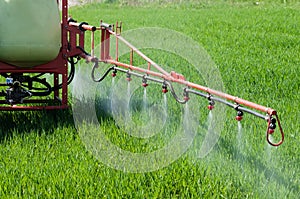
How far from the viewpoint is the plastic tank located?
15.5 feet

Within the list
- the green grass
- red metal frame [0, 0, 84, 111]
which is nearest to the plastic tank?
red metal frame [0, 0, 84, 111]

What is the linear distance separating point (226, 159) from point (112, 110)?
1.81m

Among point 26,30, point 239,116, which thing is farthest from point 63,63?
point 239,116

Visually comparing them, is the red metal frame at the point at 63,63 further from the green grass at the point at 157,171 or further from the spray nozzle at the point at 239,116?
the spray nozzle at the point at 239,116

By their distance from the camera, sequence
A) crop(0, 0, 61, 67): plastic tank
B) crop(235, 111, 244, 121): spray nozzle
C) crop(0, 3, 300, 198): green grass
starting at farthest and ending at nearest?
crop(0, 0, 61, 67): plastic tank → crop(0, 3, 300, 198): green grass → crop(235, 111, 244, 121): spray nozzle

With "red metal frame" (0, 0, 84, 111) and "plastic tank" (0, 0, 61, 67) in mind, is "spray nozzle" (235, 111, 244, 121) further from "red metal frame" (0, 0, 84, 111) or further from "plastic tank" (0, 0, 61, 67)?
"red metal frame" (0, 0, 84, 111)

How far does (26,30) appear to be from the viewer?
475 centimetres

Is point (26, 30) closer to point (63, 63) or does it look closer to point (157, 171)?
point (63, 63)

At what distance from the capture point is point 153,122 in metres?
5.04

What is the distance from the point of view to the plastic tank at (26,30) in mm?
4727

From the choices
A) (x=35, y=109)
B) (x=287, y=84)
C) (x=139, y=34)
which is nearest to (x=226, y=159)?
(x=35, y=109)

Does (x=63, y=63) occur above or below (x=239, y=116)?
below

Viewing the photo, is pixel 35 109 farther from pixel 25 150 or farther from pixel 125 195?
pixel 125 195

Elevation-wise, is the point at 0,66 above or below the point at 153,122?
above
